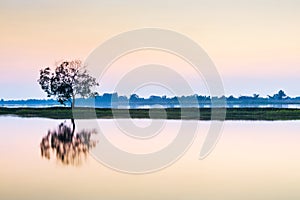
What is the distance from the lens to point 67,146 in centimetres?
1507

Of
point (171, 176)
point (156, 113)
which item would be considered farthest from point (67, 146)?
point (156, 113)

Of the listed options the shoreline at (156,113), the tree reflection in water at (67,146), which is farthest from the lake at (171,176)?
the shoreline at (156,113)

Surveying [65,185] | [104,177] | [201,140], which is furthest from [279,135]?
[65,185]

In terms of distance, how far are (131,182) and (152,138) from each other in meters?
7.50

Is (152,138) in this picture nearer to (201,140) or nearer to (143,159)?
(201,140)

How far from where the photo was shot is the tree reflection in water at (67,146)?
1274 cm

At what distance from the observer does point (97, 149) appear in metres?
14.4

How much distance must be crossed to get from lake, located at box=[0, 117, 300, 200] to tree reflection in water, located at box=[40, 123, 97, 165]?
270 millimetres

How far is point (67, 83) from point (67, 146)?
21932mm

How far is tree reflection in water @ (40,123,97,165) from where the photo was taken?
1274 centimetres

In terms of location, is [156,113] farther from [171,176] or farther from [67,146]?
[171,176]

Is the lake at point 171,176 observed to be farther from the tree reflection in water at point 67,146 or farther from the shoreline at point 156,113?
the shoreline at point 156,113

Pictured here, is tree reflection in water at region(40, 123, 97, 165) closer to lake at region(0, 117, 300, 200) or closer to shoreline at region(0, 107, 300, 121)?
lake at region(0, 117, 300, 200)

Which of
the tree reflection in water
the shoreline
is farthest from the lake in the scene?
the shoreline
